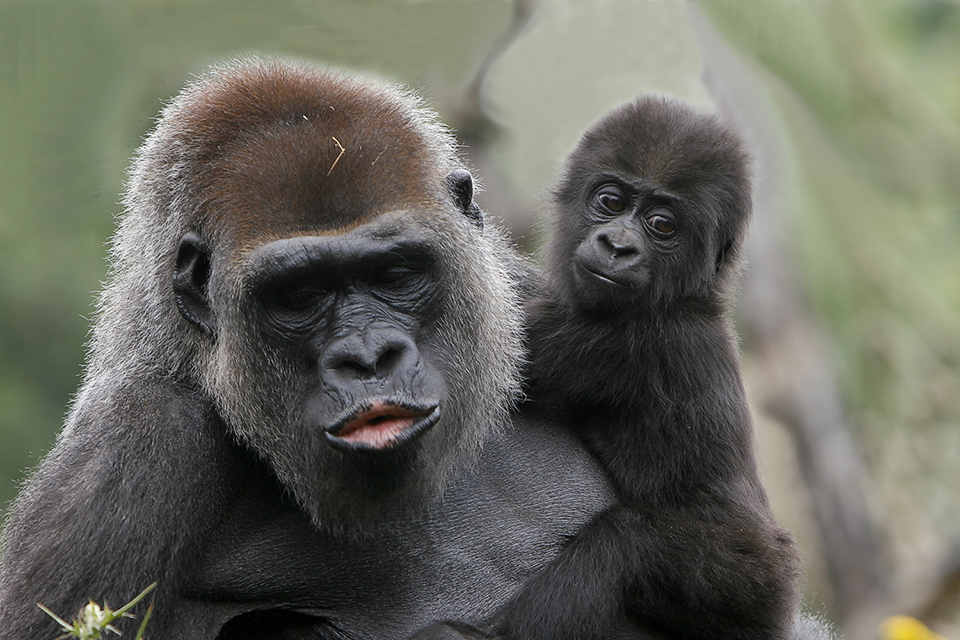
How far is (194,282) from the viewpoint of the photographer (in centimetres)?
317

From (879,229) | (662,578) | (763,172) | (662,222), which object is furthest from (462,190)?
(879,229)

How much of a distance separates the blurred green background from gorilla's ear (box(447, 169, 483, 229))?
12.9ft

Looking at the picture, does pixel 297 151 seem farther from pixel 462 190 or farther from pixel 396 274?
pixel 462 190

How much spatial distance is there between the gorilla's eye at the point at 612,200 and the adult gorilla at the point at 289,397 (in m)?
0.58

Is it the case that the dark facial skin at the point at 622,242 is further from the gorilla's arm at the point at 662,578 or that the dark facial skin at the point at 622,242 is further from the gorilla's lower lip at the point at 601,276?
the gorilla's arm at the point at 662,578

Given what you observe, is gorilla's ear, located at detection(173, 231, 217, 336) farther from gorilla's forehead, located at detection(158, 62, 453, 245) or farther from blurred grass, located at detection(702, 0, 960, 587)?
blurred grass, located at detection(702, 0, 960, 587)

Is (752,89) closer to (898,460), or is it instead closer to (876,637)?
(898,460)

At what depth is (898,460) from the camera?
9.47m

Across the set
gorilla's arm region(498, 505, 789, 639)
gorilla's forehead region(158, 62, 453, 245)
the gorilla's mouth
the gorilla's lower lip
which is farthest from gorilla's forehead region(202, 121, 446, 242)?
gorilla's arm region(498, 505, 789, 639)

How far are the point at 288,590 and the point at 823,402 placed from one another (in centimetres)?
687

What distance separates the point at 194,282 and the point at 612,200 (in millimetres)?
1591

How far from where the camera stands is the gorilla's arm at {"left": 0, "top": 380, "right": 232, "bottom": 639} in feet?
9.32

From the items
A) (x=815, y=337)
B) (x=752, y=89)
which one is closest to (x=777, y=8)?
(x=752, y=89)

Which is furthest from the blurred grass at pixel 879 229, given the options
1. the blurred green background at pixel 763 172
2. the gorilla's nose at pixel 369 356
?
the gorilla's nose at pixel 369 356
